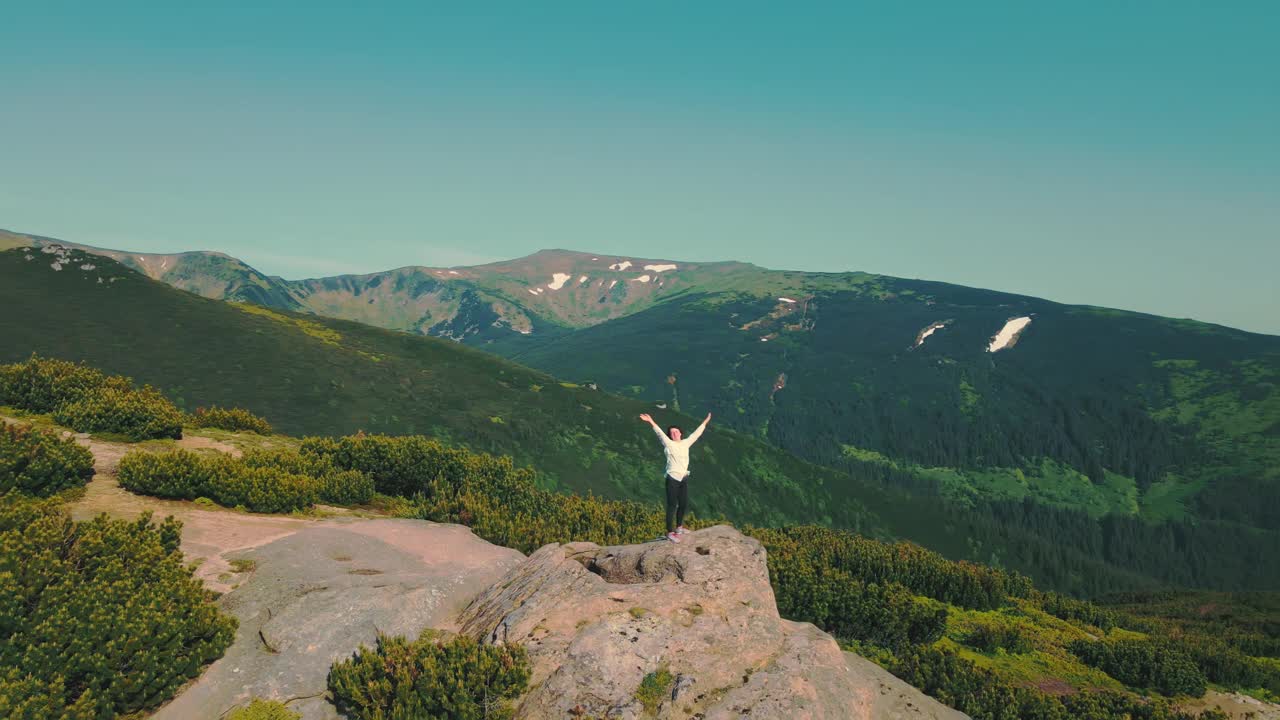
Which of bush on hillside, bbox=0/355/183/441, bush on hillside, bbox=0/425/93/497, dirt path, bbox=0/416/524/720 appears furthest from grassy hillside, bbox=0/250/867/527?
dirt path, bbox=0/416/524/720

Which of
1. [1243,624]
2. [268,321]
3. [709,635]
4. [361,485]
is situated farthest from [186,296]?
[1243,624]

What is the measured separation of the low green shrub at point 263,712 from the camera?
1123 cm

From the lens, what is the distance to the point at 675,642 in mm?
12750

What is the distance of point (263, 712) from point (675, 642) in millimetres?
7340

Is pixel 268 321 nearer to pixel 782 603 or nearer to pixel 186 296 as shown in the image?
pixel 186 296

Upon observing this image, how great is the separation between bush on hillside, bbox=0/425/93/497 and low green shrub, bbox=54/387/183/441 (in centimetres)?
553

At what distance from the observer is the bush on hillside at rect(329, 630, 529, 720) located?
440 inches

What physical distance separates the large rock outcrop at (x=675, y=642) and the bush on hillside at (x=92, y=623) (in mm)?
5301

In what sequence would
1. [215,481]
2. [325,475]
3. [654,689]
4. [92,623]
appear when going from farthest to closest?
[325,475] < [215,481] < [654,689] < [92,623]

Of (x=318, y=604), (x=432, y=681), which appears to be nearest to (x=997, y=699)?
(x=432, y=681)

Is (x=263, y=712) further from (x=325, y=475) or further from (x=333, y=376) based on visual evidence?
(x=333, y=376)

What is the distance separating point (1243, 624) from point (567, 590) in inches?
2588

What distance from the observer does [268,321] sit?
368 feet

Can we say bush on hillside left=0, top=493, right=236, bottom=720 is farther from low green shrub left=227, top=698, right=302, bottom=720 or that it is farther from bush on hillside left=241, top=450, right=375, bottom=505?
bush on hillside left=241, top=450, right=375, bottom=505
